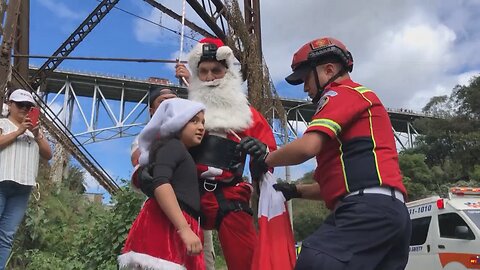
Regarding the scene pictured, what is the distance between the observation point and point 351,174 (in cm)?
195

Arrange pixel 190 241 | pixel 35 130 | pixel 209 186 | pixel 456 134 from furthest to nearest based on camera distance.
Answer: pixel 456 134, pixel 35 130, pixel 209 186, pixel 190 241

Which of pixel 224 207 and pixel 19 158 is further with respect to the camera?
pixel 19 158

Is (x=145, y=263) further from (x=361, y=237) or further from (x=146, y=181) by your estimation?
(x=361, y=237)

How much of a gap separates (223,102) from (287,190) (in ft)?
2.23


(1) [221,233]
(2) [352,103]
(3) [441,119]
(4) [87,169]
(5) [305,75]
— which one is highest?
(3) [441,119]

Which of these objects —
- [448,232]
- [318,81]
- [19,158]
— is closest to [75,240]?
[19,158]

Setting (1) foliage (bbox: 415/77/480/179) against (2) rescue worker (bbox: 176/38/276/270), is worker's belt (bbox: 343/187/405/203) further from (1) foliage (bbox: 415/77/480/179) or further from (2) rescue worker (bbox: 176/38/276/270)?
(1) foliage (bbox: 415/77/480/179)

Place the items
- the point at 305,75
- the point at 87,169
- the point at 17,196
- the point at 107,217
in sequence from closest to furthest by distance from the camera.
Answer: the point at 305,75, the point at 17,196, the point at 107,217, the point at 87,169

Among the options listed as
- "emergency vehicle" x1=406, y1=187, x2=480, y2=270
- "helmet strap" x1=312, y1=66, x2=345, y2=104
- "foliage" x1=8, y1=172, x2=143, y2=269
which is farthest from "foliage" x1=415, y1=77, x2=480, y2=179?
"helmet strap" x1=312, y1=66, x2=345, y2=104

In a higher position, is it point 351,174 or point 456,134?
point 456,134

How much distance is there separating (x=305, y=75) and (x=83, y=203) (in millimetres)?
5719

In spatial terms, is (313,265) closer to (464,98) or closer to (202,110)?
(202,110)

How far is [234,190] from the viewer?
103 inches

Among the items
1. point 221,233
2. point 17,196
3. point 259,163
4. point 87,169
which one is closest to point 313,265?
point 259,163
